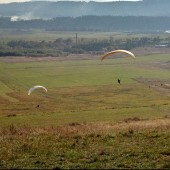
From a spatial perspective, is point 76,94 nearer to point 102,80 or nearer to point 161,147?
point 102,80

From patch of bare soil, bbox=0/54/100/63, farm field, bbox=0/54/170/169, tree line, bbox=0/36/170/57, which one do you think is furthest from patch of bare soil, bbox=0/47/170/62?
tree line, bbox=0/36/170/57

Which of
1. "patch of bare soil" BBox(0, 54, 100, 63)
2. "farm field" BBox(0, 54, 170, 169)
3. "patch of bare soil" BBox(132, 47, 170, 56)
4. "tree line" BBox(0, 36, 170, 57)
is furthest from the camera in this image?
"patch of bare soil" BBox(132, 47, 170, 56)

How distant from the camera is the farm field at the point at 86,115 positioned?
50.3 ft

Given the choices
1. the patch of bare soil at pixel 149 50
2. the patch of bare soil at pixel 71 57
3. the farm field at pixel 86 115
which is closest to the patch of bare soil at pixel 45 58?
the patch of bare soil at pixel 71 57

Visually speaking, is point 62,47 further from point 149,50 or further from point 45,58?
point 45,58

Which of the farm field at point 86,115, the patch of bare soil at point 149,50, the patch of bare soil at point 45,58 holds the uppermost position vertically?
the patch of bare soil at point 149,50

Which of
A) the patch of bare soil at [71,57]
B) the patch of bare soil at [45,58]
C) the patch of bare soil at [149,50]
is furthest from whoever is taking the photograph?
the patch of bare soil at [149,50]

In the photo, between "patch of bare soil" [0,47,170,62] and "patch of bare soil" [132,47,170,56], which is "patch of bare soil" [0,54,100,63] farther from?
"patch of bare soil" [132,47,170,56]

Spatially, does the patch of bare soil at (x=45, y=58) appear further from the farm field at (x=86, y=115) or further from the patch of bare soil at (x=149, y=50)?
the patch of bare soil at (x=149, y=50)

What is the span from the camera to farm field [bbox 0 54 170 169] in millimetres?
15344

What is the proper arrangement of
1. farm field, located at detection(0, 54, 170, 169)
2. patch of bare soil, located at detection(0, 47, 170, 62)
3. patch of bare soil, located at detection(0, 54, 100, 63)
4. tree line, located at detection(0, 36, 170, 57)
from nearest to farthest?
farm field, located at detection(0, 54, 170, 169) < patch of bare soil, located at detection(0, 54, 100, 63) < patch of bare soil, located at detection(0, 47, 170, 62) < tree line, located at detection(0, 36, 170, 57)

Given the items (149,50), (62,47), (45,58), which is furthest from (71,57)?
(62,47)

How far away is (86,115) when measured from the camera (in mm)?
44562

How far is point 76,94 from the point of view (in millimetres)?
71688
